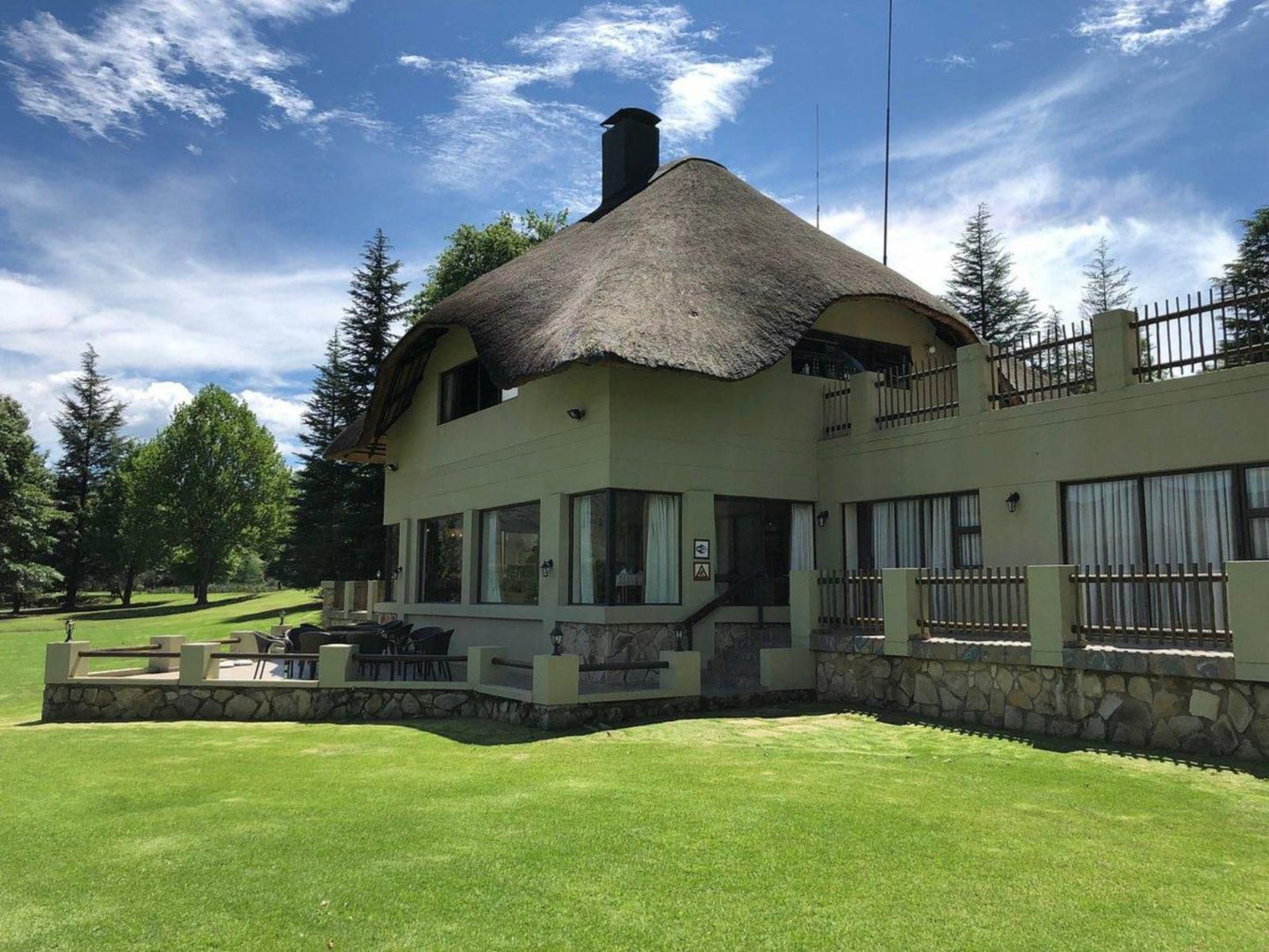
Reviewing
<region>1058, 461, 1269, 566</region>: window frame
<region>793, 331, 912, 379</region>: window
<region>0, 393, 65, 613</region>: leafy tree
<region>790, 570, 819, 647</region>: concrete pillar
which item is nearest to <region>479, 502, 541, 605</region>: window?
<region>790, 570, 819, 647</region>: concrete pillar

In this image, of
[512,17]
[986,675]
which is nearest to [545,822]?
[986,675]

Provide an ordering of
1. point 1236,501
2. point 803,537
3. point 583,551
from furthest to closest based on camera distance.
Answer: point 803,537, point 583,551, point 1236,501

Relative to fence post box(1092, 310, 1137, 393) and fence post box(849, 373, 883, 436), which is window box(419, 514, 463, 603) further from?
fence post box(1092, 310, 1137, 393)

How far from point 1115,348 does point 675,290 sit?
5.87 meters

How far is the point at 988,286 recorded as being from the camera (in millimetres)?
34281

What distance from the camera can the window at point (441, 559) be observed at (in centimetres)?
1777

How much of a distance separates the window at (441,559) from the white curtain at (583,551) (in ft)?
13.4

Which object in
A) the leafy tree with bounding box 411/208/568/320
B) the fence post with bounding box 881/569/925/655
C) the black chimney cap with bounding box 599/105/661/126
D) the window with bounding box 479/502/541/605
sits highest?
the leafy tree with bounding box 411/208/568/320

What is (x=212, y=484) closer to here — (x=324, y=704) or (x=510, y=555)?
(x=510, y=555)

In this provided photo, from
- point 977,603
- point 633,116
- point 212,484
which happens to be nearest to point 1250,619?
point 977,603

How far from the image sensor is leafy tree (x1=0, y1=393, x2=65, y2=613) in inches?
1646

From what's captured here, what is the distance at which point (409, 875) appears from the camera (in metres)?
5.09

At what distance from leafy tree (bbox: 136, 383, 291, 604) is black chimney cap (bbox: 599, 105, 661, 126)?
3336 cm

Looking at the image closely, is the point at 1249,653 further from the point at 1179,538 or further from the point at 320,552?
the point at 320,552
